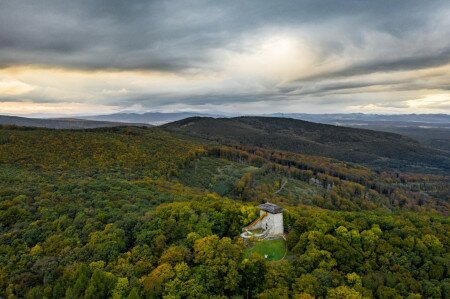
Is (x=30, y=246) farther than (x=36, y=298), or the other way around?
(x=30, y=246)

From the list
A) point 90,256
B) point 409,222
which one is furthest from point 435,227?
point 90,256

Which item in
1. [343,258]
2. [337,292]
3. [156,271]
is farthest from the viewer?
[343,258]

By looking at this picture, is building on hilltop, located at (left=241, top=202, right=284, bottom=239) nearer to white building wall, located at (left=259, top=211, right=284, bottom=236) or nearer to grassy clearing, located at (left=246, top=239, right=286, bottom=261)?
white building wall, located at (left=259, top=211, right=284, bottom=236)

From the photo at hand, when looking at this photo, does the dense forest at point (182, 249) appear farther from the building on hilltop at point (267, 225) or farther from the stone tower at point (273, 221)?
the stone tower at point (273, 221)

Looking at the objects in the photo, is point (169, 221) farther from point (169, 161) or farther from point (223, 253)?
point (169, 161)

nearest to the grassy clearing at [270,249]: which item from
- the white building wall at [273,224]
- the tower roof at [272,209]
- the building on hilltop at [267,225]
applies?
the building on hilltop at [267,225]

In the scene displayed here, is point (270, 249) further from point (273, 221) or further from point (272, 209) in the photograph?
point (272, 209)
